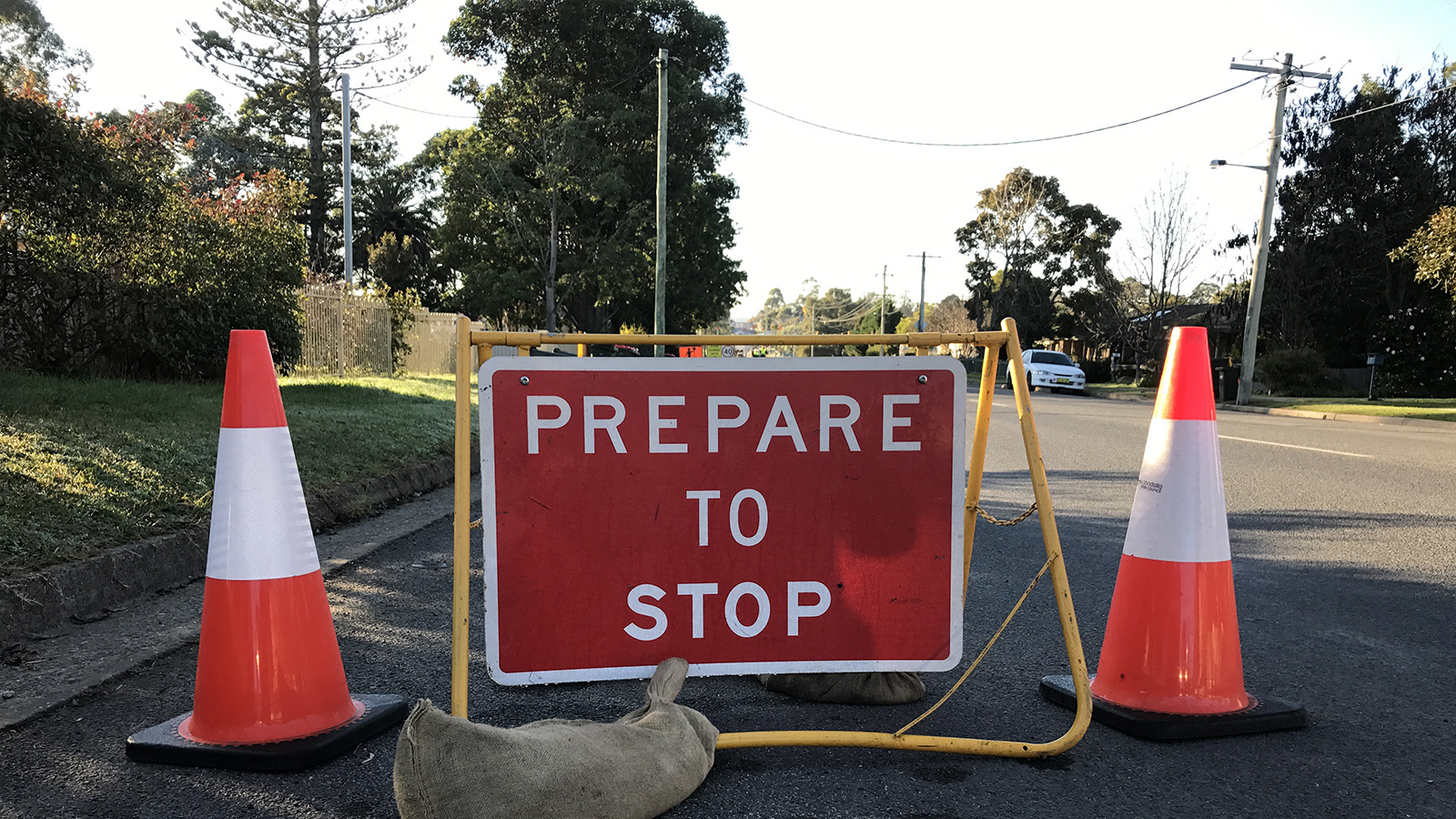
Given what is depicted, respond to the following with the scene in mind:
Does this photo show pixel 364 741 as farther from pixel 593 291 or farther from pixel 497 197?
pixel 593 291

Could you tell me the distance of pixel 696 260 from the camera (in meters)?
38.6

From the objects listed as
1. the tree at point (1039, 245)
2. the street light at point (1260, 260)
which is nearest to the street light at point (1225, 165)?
the street light at point (1260, 260)

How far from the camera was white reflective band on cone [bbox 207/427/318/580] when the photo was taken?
268 centimetres

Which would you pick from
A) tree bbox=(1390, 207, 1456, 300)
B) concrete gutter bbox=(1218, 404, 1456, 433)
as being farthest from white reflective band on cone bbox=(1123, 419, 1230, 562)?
tree bbox=(1390, 207, 1456, 300)

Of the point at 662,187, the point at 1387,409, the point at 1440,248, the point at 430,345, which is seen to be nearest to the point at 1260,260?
the point at 1440,248

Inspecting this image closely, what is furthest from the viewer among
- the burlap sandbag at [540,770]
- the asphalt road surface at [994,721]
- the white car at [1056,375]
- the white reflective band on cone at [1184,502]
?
the white car at [1056,375]

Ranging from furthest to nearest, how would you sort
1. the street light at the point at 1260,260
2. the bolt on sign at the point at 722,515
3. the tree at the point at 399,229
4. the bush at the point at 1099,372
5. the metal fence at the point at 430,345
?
the tree at the point at 399,229 → the bush at the point at 1099,372 → the metal fence at the point at 430,345 → the street light at the point at 1260,260 → the bolt on sign at the point at 722,515

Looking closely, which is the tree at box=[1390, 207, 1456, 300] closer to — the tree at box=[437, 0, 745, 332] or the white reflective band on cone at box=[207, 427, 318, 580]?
the white reflective band on cone at box=[207, 427, 318, 580]

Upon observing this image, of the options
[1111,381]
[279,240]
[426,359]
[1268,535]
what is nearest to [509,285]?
[426,359]

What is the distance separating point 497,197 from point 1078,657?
1421 inches

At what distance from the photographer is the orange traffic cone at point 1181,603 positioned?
2.84 m

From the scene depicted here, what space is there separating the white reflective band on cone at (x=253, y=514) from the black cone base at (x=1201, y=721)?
2.41m

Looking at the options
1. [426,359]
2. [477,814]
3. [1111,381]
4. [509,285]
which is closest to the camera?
[477,814]

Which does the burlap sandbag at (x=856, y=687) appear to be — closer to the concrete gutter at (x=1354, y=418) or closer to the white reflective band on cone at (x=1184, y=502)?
the white reflective band on cone at (x=1184, y=502)
